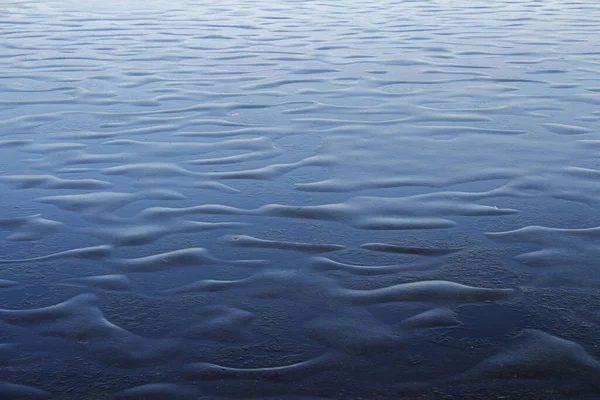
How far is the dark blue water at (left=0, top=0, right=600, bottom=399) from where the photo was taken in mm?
3762

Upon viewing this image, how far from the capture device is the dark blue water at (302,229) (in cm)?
376

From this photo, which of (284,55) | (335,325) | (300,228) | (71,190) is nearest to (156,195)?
(71,190)

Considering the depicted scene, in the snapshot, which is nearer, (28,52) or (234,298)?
(234,298)

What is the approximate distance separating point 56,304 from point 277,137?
357cm

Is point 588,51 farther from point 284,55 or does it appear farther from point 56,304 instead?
point 56,304

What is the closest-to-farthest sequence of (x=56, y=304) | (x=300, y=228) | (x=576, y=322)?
(x=576, y=322) < (x=56, y=304) < (x=300, y=228)

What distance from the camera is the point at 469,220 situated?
5477 millimetres

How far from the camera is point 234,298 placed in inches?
174

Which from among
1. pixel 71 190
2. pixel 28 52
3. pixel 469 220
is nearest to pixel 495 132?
pixel 469 220

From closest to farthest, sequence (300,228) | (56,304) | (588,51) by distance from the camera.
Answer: (56,304), (300,228), (588,51)

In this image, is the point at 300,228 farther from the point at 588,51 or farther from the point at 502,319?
the point at 588,51

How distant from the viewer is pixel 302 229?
17.7ft

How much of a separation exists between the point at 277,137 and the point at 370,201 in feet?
6.28

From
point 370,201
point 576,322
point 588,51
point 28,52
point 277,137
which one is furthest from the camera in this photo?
point 28,52
